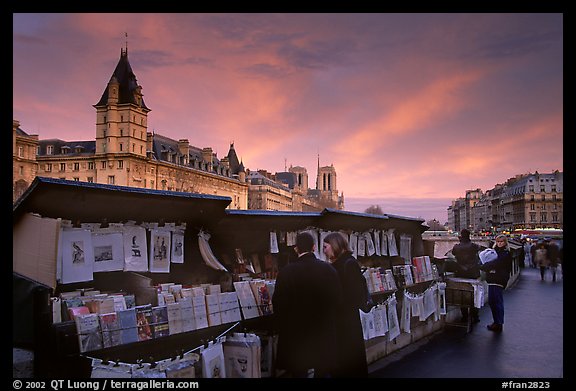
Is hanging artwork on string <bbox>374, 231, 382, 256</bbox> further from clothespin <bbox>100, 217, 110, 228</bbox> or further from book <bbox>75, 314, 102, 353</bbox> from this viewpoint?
book <bbox>75, 314, 102, 353</bbox>

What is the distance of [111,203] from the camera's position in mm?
6016

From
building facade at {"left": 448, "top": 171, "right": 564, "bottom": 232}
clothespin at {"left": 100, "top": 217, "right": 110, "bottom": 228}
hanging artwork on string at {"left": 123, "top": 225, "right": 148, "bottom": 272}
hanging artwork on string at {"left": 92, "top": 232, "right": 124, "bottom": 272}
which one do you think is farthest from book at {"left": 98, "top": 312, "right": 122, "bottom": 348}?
building facade at {"left": 448, "top": 171, "right": 564, "bottom": 232}

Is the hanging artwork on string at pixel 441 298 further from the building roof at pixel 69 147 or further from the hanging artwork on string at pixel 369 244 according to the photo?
the building roof at pixel 69 147

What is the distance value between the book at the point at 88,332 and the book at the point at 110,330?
0.04 m

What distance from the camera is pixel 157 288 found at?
621 centimetres

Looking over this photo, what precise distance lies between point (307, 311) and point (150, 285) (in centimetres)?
234

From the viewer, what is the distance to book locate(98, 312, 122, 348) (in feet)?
15.8

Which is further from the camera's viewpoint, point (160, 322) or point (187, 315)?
point (187, 315)

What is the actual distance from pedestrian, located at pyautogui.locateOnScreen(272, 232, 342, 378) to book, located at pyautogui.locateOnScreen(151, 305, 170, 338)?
125cm

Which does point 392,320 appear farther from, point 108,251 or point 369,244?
A: point 108,251

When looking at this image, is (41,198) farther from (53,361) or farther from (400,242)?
(400,242)

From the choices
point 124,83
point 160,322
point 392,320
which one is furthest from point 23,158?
point 160,322
